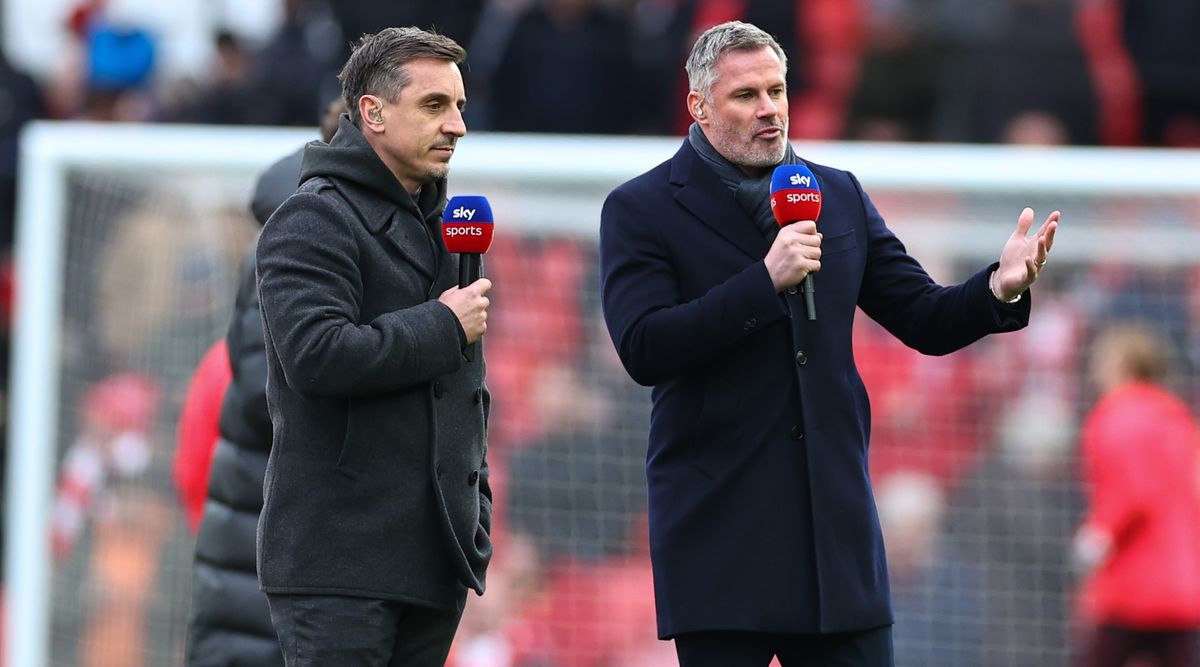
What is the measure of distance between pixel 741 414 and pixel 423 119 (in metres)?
0.87

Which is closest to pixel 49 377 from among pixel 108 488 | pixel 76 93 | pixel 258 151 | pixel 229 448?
pixel 108 488

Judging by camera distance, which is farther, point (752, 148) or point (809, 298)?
point (752, 148)

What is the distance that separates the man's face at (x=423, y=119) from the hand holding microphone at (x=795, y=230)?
0.64 meters

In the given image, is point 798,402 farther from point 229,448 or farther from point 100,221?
point 100,221

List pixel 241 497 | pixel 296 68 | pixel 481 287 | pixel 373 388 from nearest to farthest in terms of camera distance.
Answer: pixel 373 388 < pixel 481 287 < pixel 241 497 < pixel 296 68

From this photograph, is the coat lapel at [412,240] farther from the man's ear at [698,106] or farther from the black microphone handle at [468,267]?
the man's ear at [698,106]

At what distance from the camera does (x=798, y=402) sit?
4.25 metres

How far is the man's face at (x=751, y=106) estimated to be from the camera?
4.28 metres

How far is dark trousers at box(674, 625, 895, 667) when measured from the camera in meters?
4.22

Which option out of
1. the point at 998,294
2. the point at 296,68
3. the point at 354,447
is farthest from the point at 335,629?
the point at 296,68

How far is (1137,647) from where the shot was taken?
809 cm

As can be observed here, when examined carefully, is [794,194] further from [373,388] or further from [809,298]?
[373,388]

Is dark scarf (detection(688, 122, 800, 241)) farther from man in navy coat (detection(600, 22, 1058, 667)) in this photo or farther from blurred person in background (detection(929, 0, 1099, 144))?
blurred person in background (detection(929, 0, 1099, 144))

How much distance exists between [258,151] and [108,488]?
1492 millimetres
